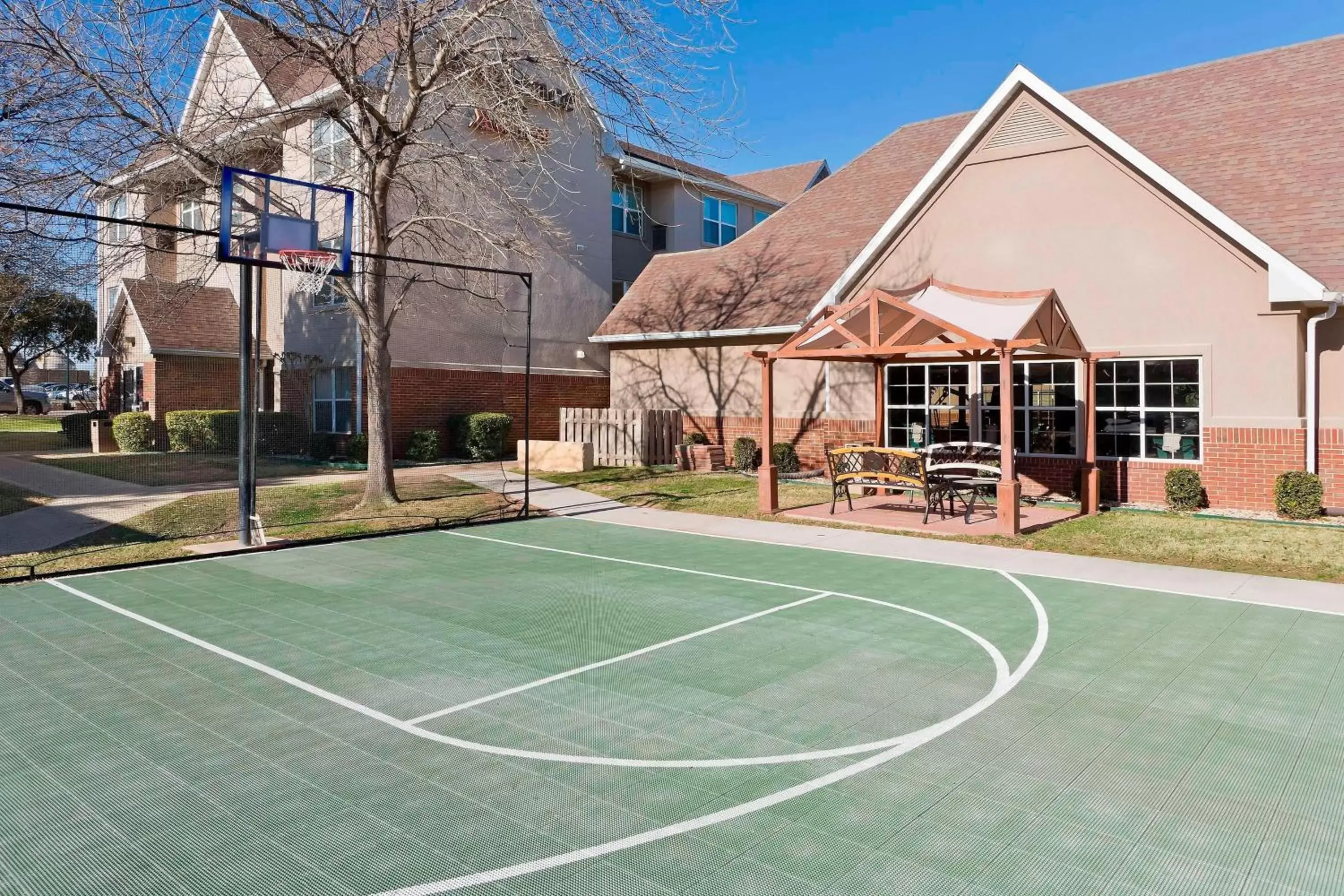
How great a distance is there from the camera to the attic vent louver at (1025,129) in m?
16.8

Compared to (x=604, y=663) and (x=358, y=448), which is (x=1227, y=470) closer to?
(x=604, y=663)

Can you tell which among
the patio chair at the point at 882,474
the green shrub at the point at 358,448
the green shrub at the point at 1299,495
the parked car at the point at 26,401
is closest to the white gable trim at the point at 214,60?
the green shrub at the point at 358,448

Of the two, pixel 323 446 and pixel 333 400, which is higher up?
pixel 333 400

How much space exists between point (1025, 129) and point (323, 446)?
18605mm

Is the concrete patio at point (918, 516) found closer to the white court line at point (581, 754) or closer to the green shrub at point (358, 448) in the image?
the white court line at point (581, 754)

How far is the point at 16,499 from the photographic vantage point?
635 inches

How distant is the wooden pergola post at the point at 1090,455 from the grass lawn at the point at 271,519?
414 inches

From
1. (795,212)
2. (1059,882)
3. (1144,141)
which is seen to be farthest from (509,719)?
(795,212)

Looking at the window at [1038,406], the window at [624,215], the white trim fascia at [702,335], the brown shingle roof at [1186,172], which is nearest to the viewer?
the brown shingle roof at [1186,172]

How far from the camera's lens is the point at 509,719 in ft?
19.1

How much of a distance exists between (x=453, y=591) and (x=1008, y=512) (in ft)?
27.2

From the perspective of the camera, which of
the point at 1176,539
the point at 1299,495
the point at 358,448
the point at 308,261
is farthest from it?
the point at 358,448

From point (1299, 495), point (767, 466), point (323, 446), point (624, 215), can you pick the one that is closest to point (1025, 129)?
point (1299, 495)

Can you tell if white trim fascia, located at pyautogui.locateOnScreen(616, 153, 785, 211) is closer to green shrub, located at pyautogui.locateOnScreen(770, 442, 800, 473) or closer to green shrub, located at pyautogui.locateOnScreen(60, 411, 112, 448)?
green shrub, located at pyautogui.locateOnScreen(770, 442, 800, 473)
